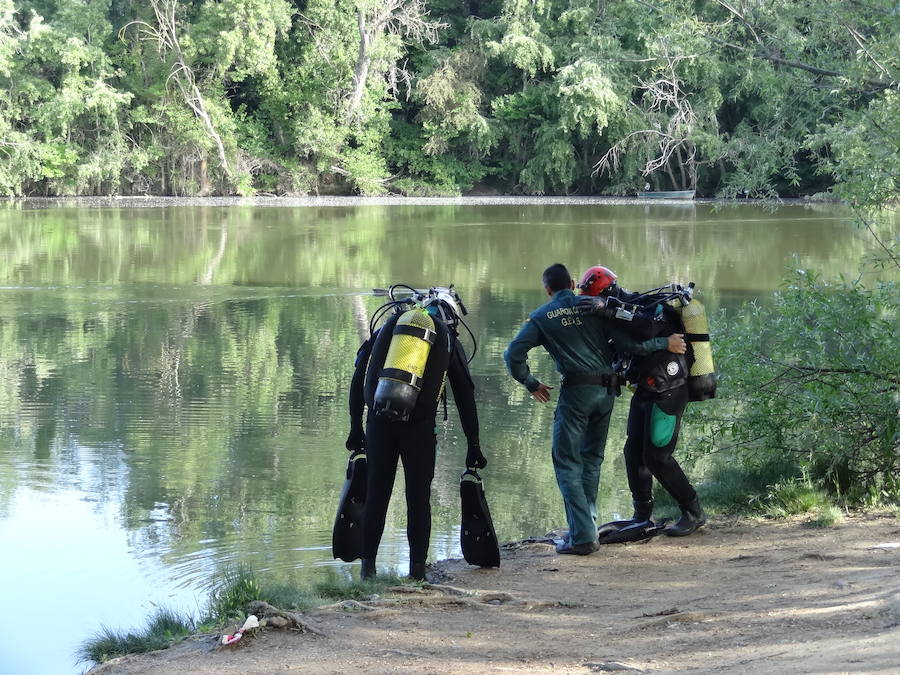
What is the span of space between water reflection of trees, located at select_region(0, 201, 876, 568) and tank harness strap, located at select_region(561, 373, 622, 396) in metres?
1.92

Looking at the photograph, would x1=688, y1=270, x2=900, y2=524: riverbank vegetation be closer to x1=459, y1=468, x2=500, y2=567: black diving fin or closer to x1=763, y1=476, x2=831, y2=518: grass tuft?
x1=763, y1=476, x2=831, y2=518: grass tuft

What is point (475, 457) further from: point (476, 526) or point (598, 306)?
point (598, 306)

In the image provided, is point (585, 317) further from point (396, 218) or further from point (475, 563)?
point (396, 218)

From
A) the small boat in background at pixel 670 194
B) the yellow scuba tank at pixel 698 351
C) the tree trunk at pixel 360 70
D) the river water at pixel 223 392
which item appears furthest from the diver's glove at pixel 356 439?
the tree trunk at pixel 360 70

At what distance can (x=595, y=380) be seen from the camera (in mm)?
7004

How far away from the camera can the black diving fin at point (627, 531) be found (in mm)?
7426

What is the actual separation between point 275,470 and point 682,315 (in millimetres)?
4250

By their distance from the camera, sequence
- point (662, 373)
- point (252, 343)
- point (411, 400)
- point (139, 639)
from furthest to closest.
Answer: point (252, 343), point (662, 373), point (411, 400), point (139, 639)

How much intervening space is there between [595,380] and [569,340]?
28 cm

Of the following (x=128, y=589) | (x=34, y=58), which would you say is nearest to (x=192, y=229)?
(x=34, y=58)

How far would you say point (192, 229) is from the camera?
32.6m

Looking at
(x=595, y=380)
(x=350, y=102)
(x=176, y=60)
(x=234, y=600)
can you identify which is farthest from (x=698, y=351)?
(x=350, y=102)

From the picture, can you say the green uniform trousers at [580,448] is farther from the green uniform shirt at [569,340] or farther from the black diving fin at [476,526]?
the black diving fin at [476,526]

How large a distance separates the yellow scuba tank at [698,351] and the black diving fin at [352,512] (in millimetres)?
2093
